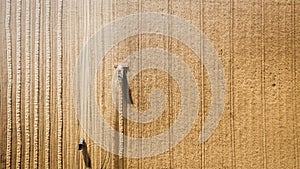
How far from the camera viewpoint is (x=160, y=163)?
1539 millimetres

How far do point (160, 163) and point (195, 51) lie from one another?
16.8 inches

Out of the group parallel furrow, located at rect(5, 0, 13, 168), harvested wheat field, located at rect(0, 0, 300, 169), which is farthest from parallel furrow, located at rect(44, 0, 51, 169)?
parallel furrow, located at rect(5, 0, 13, 168)

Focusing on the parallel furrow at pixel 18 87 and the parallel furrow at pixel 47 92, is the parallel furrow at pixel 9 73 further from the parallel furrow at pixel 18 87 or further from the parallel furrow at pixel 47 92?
the parallel furrow at pixel 47 92

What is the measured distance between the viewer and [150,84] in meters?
1.54

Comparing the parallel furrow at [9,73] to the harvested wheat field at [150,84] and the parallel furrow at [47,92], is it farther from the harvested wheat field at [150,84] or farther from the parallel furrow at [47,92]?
the parallel furrow at [47,92]

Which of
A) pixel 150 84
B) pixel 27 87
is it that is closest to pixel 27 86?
pixel 27 87

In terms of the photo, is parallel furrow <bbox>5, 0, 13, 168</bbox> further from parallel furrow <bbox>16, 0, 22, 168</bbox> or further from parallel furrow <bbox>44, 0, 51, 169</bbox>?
parallel furrow <bbox>44, 0, 51, 169</bbox>

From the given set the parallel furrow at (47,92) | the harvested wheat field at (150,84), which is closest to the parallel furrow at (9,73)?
the harvested wheat field at (150,84)

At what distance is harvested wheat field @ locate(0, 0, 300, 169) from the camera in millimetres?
1524

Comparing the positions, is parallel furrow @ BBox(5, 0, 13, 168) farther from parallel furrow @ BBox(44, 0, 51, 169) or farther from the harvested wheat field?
parallel furrow @ BBox(44, 0, 51, 169)

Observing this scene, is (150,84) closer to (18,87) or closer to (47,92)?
(47,92)

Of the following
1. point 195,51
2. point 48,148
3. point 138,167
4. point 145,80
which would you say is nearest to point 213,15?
point 195,51

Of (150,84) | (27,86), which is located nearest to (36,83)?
(27,86)

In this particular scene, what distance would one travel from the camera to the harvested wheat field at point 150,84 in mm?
1524
